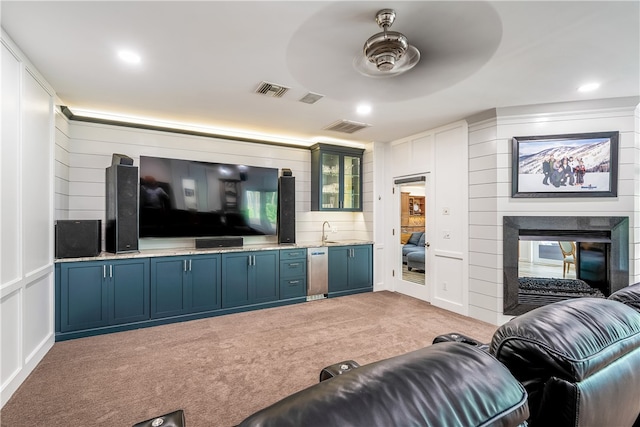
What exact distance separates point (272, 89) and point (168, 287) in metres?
2.71

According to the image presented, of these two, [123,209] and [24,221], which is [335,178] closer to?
[123,209]

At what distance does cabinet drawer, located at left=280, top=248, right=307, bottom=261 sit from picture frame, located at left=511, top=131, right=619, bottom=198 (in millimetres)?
2983

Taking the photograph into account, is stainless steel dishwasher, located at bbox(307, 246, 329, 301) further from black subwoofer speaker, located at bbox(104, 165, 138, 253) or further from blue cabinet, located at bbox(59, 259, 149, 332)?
black subwoofer speaker, located at bbox(104, 165, 138, 253)

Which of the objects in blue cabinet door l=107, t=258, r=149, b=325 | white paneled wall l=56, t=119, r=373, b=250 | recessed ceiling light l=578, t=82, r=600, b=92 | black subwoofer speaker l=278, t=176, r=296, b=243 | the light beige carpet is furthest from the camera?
black subwoofer speaker l=278, t=176, r=296, b=243

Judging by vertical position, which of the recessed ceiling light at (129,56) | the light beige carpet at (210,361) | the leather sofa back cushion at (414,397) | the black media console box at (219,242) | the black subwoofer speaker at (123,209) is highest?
the recessed ceiling light at (129,56)

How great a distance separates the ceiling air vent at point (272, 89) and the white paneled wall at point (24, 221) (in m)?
1.91

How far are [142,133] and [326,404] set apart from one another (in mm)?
4681

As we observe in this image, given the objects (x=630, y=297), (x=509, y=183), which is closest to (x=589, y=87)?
(x=509, y=183)

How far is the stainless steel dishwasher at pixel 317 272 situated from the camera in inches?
187

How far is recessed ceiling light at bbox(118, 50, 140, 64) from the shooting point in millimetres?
2402

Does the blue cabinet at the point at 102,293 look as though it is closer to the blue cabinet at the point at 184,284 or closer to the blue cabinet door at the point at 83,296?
the blue cabinet door at the point at 83,296

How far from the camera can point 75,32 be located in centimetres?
215

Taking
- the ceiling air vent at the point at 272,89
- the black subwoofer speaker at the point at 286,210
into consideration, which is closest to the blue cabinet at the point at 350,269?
the black subwoofer speaker at the point at 286,210

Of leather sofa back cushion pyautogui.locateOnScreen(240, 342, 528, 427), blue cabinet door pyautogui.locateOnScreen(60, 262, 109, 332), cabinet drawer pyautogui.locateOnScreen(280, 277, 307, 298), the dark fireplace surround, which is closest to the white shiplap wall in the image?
the dark fireplace surround
